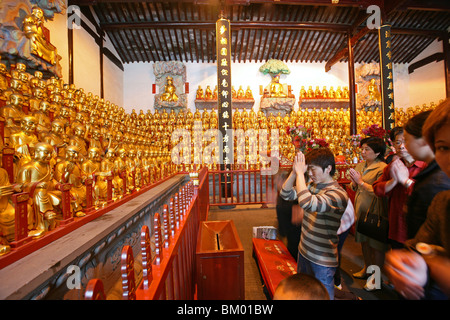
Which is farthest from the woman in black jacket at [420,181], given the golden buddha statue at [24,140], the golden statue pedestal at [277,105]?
the golden statue pedestal at [277,105]

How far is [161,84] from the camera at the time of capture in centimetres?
943

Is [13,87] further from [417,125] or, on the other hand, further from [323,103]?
[323,103]

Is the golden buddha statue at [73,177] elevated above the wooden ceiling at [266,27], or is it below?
below

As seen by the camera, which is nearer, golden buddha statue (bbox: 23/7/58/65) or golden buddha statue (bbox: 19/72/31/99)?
golden buddha statue (bbox: 19/72/31/99)

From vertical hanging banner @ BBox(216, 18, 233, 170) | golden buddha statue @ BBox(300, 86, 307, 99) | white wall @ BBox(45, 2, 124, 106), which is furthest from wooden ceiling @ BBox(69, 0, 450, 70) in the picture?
golden buddha statue @ BBox(300, 86, 307, 99)

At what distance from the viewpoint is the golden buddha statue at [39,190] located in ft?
4.22

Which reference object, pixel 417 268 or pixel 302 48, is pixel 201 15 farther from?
pixel 417 268

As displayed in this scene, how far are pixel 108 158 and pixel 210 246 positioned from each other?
1.47 metres

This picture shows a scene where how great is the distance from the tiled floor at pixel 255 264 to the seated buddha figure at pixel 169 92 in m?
6.13

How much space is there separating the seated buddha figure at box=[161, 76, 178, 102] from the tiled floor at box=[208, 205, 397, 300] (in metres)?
6.13

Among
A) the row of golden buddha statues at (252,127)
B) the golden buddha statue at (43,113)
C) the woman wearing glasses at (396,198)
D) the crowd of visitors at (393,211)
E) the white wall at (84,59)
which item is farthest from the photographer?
the row of golden buddha statues at (252,127)

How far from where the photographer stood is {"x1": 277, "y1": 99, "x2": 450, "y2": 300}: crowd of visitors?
0.62 m

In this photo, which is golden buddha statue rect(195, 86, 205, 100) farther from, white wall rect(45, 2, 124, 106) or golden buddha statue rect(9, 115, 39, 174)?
golden buddha statue rect(9, 115, 39, 174)

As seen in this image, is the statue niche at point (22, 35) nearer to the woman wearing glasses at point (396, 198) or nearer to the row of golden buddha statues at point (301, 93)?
the woman wearing glasses at point (396, 198)
